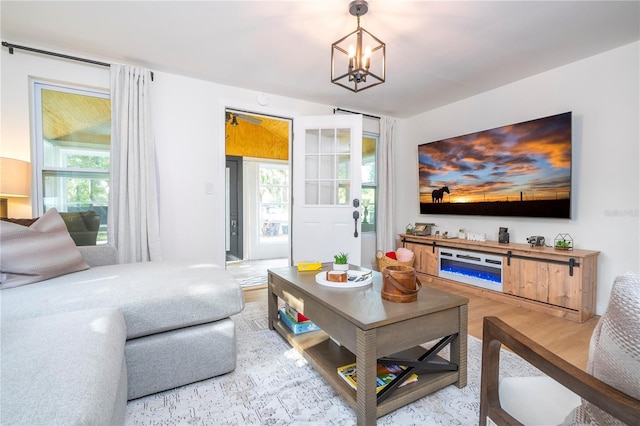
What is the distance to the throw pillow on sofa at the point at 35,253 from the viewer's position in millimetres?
1558

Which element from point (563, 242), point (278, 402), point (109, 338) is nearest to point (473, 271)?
point (563, 242)

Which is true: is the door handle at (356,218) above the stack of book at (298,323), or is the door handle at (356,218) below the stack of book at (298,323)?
above

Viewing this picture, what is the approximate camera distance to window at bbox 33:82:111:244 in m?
2.68

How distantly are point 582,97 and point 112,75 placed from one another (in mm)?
4467

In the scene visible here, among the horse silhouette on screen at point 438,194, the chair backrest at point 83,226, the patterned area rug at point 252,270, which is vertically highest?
the horse silhouette on screen at point 438,194

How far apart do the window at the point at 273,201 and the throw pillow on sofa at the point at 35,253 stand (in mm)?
4001

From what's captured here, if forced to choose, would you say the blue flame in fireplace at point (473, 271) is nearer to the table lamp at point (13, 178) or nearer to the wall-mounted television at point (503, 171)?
the wall-mounted television at point (503, 171)

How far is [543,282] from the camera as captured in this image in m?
2.71

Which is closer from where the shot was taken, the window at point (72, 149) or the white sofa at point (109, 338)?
the white sofa at point (109, 338)

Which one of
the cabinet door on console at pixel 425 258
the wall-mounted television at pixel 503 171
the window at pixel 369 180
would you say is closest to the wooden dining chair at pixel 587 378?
the wall-mounted television at pixel 503 171

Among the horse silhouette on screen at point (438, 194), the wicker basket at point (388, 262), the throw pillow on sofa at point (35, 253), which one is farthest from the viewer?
the horse silhouette on screen at point (438, 194)

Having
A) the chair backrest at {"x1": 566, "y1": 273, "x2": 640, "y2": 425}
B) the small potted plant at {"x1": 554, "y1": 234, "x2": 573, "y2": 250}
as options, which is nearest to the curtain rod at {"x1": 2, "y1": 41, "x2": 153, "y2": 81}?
the chair backrest at {"x1": 566, "y1": 273, "x2": 640, "y2": 425}

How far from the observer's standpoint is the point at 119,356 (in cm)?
108

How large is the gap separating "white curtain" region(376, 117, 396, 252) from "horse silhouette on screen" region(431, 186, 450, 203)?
0.59m
